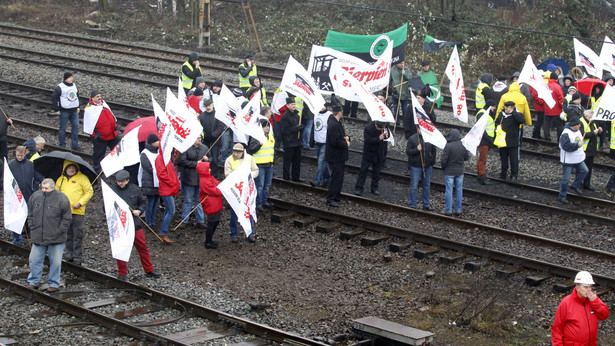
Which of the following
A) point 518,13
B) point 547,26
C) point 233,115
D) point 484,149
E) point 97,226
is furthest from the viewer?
point 518,13

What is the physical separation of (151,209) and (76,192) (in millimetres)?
2141

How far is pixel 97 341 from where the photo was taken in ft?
31.5

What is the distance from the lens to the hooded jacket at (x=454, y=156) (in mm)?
14703

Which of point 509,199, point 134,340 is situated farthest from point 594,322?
point 509,199

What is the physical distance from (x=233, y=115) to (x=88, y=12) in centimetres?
2072

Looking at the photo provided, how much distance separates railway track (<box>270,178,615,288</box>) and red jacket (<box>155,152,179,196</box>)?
2.38 m

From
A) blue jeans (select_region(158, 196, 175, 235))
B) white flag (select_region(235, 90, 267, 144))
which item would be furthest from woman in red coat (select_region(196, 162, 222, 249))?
white flag (select_region(235, 90, 267, 144))

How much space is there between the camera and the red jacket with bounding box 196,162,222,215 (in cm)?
1287

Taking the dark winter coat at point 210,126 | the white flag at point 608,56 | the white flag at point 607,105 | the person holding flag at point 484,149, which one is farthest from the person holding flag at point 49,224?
the white flag at point 608,56

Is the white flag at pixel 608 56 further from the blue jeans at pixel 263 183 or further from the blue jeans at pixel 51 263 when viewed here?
the blue jeans at pixel 51 263

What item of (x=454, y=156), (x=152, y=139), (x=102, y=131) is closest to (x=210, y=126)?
(x=102, y=131)

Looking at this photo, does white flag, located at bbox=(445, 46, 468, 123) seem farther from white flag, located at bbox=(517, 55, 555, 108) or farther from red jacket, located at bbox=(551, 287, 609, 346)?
red jacket, located at bbox=(551, 287, 609, 346)

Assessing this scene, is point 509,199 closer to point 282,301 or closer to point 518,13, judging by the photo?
point 282,301

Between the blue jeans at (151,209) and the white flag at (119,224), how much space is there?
2427 mm
